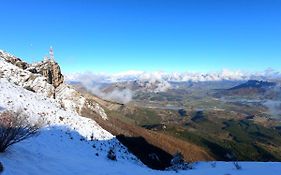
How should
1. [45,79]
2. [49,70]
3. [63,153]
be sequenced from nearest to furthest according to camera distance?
[63,153] → [45,79] → [49,70]

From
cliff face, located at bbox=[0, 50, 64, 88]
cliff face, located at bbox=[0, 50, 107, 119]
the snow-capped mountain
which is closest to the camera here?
the snow-capped mountain

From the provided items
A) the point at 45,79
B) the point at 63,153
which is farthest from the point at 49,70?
the point at 63,153

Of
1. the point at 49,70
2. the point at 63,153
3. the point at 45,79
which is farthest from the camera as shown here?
the point at 49,70

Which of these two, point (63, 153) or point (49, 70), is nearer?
point (63, 153)

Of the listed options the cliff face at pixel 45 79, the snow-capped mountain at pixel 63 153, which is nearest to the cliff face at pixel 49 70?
the cliff face at pixel 45 79

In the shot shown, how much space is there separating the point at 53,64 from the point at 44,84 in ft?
93.5

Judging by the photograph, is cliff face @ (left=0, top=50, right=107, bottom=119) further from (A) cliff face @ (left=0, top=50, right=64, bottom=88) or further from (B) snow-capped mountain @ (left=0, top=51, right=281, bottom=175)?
(B) snow-capped mountain @ (left=0, top=51, right=281, bottom=175)

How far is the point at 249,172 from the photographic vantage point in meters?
22.6

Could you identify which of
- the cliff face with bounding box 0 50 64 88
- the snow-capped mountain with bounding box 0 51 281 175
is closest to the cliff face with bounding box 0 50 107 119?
the cliff face with bounding box 0 50 64 88

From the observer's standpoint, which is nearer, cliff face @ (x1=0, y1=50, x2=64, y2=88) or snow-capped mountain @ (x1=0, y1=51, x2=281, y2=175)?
snow-capped mountain @ (x1=0, y1=51, x2=281, y2=175)

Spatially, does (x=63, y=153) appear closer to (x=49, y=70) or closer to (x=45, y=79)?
(x=45, y=79)


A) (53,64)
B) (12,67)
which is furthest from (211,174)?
(53,64)

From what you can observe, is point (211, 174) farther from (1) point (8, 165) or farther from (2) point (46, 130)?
(2) point (46, 130)

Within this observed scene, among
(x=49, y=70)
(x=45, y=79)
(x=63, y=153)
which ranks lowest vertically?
(x=63, y=153)
